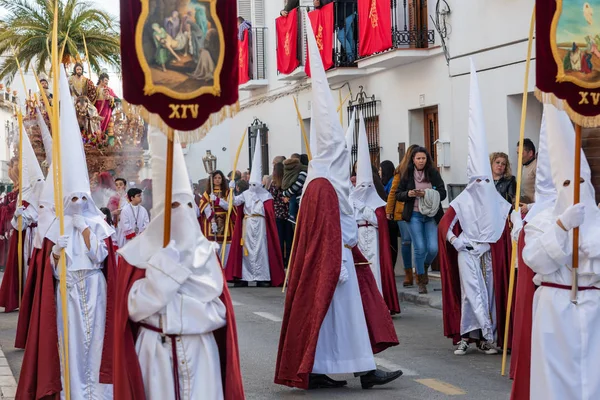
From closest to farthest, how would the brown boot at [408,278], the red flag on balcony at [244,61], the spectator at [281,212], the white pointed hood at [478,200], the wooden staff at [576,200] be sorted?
the wooden staff at [576,200]
the white pointed hood at [478,200]
the brown boot at [408,278]
the spectator at [281,212]
the red flag on balcony at [244,61]

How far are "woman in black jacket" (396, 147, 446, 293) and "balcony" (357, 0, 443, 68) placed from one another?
16.4ft

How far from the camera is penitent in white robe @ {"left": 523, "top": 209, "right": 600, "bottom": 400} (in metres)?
6.63

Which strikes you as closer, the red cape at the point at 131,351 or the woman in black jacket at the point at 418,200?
the red cape at the point at 131,351

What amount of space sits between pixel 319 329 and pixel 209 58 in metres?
3.41

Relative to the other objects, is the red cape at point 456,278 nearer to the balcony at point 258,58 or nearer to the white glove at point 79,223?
the white glove at point 79,223

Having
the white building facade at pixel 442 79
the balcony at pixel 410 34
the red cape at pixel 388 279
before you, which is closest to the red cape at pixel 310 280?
the red cape at pixel 388 279

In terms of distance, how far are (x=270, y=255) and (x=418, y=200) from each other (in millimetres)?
4357

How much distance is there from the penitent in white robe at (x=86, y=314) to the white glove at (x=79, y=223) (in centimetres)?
5

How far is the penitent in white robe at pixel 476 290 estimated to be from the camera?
1066 centimetres

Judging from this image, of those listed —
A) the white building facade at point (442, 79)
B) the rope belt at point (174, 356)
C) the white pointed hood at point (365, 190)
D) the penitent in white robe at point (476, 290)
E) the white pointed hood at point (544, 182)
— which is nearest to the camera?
the rope belt at point (174, 356)

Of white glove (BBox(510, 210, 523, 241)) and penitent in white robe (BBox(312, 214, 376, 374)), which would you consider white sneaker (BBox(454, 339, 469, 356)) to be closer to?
white glove (BBox(510, 210, 523, 241))

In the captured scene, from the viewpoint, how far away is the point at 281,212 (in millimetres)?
18812

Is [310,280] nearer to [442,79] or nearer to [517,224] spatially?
[517,224]

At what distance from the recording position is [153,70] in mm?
5641
